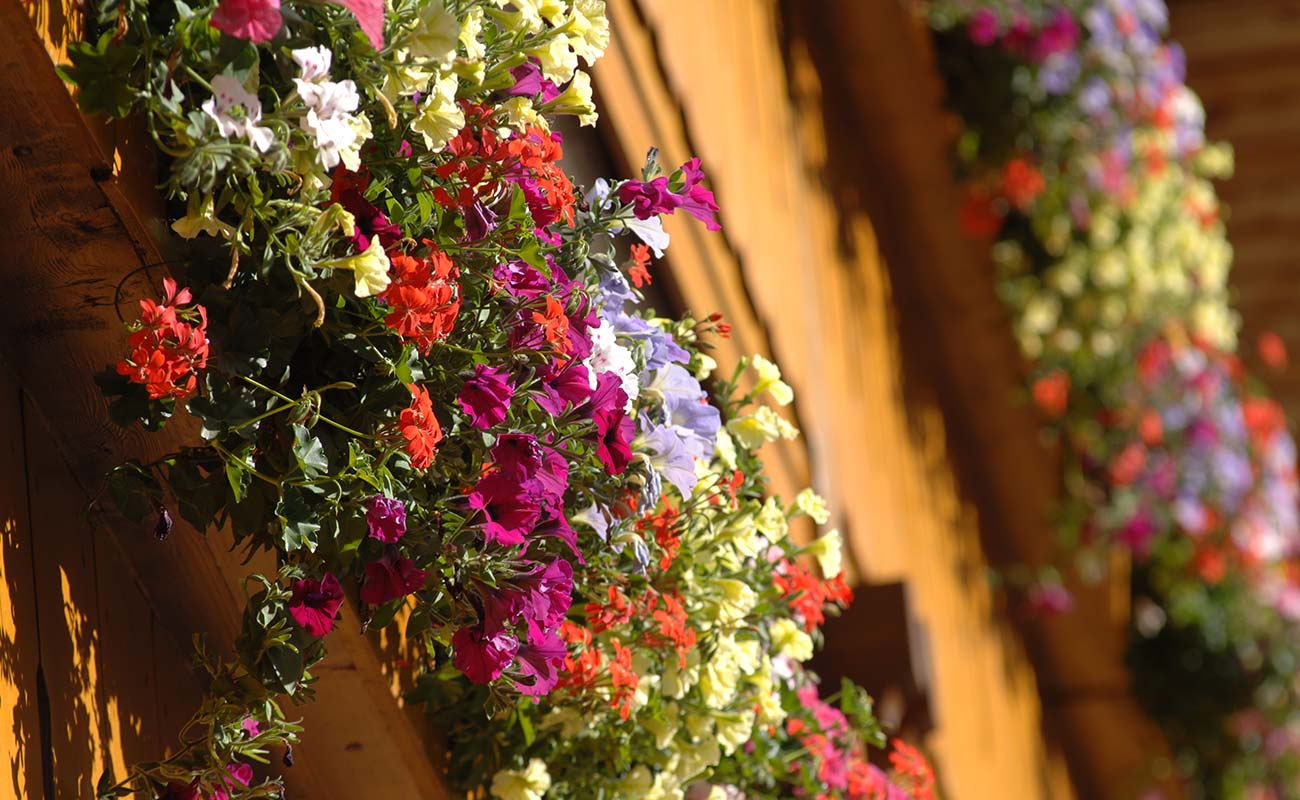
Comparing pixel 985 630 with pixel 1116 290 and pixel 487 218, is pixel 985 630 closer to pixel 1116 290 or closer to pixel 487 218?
pixel 1116 290

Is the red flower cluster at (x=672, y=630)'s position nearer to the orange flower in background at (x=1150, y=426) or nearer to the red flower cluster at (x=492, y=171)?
the red flower cluster at (x=492, y=171)

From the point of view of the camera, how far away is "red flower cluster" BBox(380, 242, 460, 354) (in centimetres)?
113

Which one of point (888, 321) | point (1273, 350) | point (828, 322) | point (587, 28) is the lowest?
point (1273, 350)

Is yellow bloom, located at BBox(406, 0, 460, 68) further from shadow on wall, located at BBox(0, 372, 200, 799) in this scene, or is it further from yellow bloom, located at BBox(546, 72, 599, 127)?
shadow on wall, located at BBox(0, 372, 200, 799)

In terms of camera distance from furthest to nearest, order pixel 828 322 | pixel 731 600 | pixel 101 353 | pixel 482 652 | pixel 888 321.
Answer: pixel 888 321 → pixel 828 322 → pixel 731 600 → pixel 101 353 → pixel 482 652

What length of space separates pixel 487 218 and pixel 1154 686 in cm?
419

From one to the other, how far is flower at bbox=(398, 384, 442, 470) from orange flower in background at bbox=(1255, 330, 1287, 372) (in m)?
4.62

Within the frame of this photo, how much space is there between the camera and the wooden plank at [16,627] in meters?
1.25

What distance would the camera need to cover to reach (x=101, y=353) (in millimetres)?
1320

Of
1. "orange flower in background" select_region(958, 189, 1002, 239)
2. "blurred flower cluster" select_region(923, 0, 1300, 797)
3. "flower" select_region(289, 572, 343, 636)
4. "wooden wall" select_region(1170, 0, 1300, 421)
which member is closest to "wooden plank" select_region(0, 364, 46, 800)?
"flower" select_region(289, 572, 343, 636)

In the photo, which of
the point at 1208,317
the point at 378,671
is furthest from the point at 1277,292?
the point at 378,671

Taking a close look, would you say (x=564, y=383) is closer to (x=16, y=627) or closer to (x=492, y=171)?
(x=492, y=171)

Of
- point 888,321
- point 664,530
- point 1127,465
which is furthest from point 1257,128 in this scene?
point 664,530

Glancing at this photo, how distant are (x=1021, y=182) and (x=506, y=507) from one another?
10.7ft
